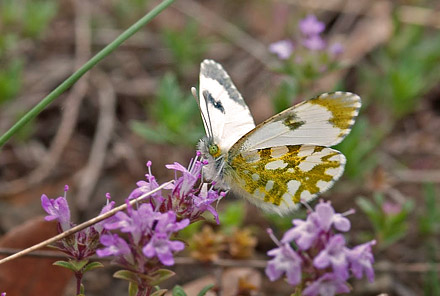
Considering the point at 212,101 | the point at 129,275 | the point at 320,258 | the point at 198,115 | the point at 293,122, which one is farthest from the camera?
the point at 198,115

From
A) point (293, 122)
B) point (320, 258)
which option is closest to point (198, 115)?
point (293, 122)

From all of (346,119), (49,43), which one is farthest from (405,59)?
(49,43)

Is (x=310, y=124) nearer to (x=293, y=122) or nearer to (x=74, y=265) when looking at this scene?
(x=293, y=122)

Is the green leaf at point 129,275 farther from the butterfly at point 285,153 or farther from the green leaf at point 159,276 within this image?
the butterfly at point 285,153

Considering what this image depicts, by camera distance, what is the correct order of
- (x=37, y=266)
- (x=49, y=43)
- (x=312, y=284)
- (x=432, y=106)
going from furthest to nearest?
(x=49, y=43) → (x=432, y=106) → (x=37, y=266) → (x=312, y=284)

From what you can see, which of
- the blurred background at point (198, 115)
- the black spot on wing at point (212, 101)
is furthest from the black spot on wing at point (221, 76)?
the blurred background at point (198, 115)

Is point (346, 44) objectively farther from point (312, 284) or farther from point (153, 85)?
point (312, 284)
